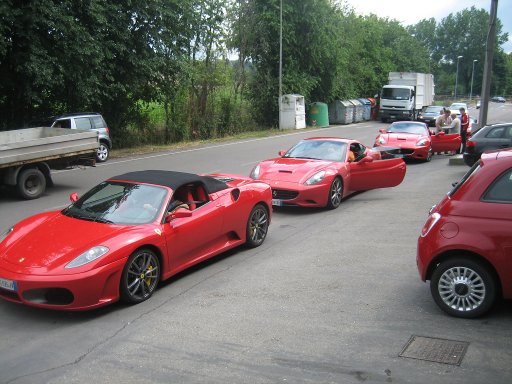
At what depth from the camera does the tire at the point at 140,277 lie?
573 cm

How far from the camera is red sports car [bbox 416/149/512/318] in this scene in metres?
4.95

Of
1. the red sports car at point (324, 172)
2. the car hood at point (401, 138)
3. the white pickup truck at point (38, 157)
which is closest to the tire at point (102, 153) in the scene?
the white pickup truck at point (38, 157)

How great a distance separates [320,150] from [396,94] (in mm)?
31166

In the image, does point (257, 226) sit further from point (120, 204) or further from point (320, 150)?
point (320, 150)

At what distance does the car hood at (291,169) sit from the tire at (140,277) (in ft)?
16.1

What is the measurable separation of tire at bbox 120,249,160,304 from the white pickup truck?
6.95 m

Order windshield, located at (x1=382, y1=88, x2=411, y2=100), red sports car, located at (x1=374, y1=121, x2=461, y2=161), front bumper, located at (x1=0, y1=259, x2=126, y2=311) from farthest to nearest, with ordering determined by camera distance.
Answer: windshield, located at (x1=382, y1=88, x2=411, y2=100) < red sports car, located at (x1=374, y1=121, x2=461, y2=161) < front bumper, located at (x1=0, y1=259, x2=126, y2=311)

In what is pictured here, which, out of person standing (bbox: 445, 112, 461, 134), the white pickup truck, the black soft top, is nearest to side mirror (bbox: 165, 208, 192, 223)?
the black soft top

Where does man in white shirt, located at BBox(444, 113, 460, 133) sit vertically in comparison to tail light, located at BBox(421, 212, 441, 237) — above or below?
below

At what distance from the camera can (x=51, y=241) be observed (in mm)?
5832

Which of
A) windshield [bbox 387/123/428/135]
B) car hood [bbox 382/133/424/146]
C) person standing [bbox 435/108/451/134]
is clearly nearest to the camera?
car hood [bbox 382/133/424/146]

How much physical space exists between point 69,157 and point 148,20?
11.7 metres

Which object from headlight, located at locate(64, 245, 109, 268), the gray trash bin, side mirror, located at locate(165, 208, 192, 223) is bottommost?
the gray trash bin

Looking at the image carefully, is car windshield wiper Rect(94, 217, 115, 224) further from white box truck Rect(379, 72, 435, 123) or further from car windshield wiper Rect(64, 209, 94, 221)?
white box truck Rect(379, 72, 435, 123)
